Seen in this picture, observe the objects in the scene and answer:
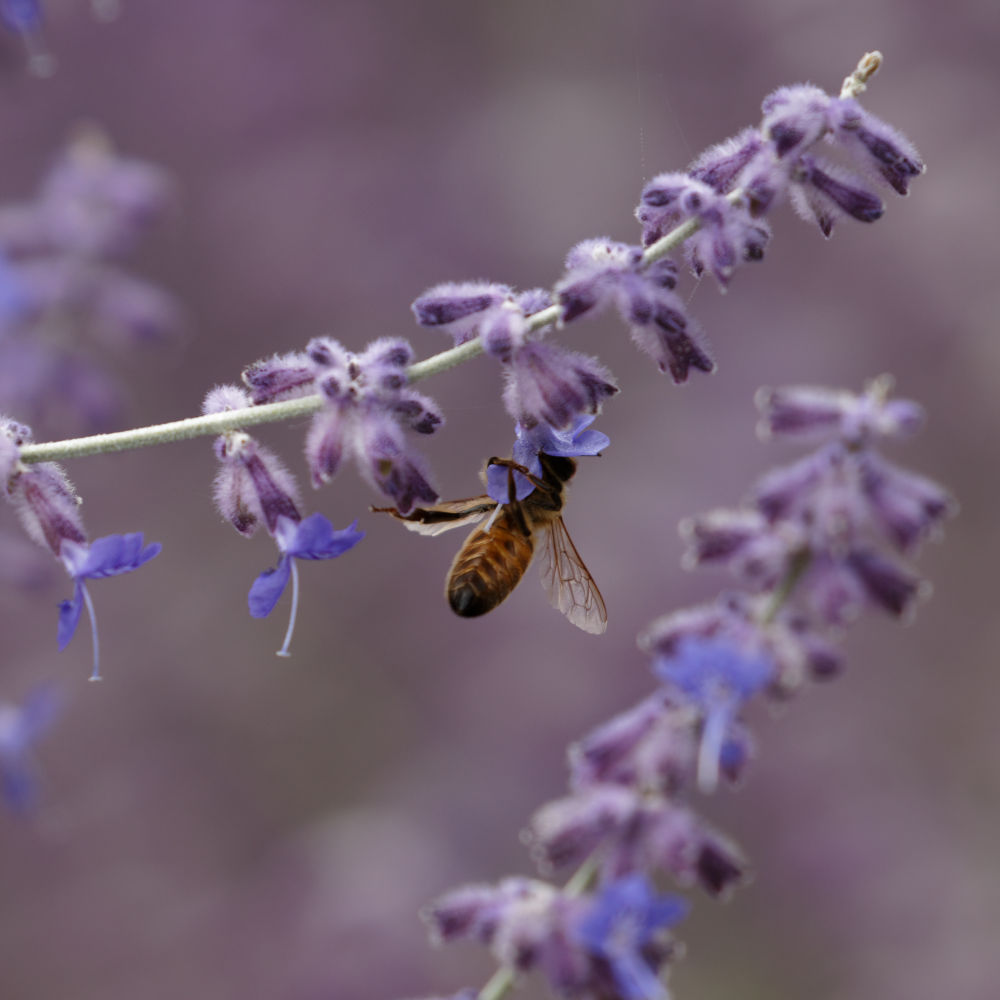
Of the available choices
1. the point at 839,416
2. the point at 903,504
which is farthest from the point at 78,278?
the point at 903,504

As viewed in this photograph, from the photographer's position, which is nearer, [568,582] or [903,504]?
[903,504]

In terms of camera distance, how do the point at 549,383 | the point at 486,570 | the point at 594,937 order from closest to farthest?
the point at 594,937
the point at 549,383
the point at 486,570

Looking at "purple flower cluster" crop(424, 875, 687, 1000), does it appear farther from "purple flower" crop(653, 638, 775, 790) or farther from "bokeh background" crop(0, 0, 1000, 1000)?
"bokeh background" crop(0, 0, 1000, 1000)

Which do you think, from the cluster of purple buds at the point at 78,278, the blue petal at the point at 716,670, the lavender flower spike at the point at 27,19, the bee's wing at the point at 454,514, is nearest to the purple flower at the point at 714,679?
the blue petal at the point at 716,670

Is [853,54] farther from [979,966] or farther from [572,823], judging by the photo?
[572,823]

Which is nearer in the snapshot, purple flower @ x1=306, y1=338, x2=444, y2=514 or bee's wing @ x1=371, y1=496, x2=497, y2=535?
purple flower @ x1=306, y1=338, x2=444, y2=514

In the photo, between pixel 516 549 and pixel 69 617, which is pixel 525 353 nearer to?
pixel 516 549

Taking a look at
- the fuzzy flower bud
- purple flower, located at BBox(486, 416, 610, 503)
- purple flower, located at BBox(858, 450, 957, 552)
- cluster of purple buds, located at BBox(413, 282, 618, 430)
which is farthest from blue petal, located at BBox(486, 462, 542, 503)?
purple flower, located at BBox(858, 450, 957, 552)
